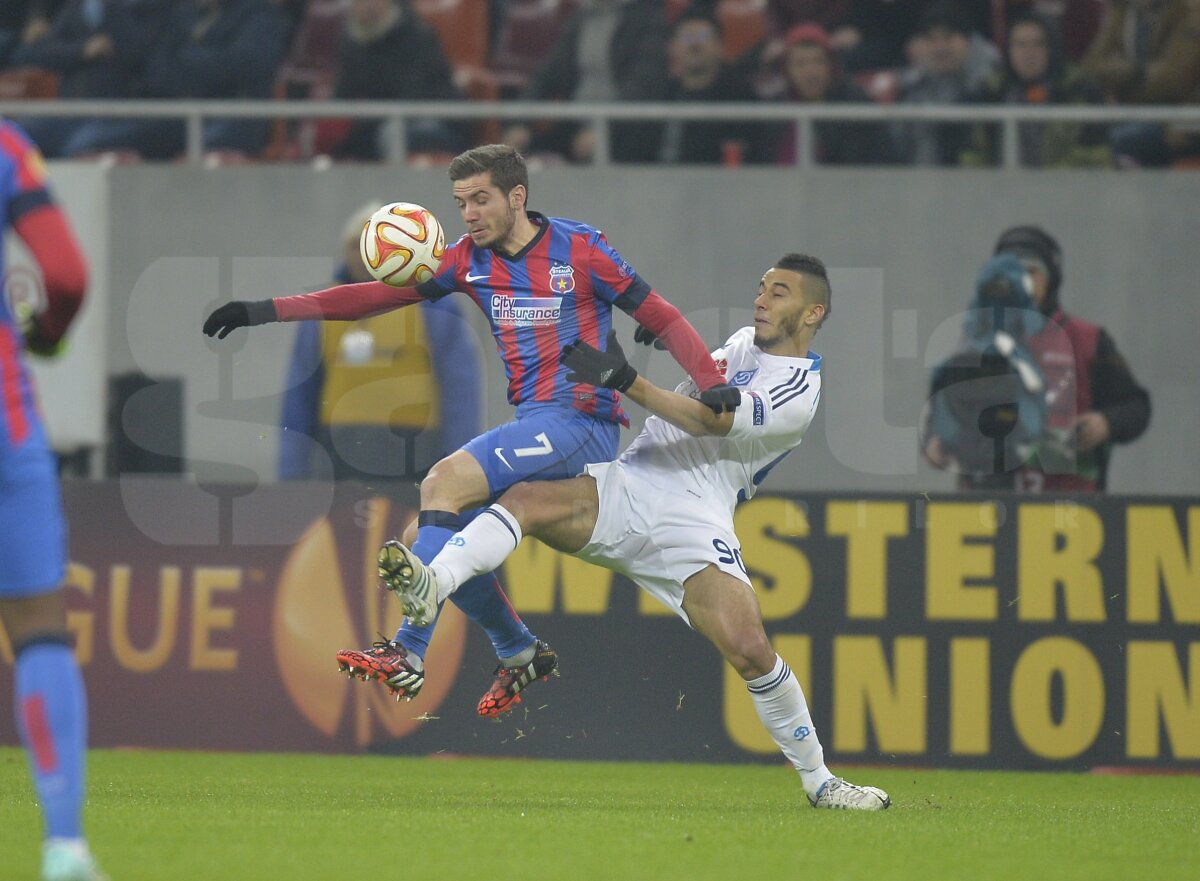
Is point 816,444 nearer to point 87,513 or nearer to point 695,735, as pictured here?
point 695,735

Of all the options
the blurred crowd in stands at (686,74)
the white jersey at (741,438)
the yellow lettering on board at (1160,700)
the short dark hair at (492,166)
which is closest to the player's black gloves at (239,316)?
the short dark hair at (492,166)

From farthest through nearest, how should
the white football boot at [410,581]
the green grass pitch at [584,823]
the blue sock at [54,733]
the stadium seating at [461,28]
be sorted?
the stadium seating at [461,28] → the white football boot at [410,581] → the green grass pitch at [584,823] → the blue sock at [54,733]

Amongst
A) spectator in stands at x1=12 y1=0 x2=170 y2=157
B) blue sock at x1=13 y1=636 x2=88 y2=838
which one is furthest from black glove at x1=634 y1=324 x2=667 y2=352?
spectator in stands at x1=12 y1=0 x2=170 y2=157

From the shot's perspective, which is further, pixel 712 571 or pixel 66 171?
pixel 66 171

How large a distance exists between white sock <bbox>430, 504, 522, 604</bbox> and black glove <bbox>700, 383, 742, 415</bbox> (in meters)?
0.87

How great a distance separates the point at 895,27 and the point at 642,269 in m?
2.93

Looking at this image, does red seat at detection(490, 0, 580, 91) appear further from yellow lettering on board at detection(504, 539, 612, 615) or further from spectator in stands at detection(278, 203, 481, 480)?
yellow lettering on board at detection(504, 539, 612, 615)

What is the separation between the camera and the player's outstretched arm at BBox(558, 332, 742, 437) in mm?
6723

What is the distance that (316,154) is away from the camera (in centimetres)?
1180

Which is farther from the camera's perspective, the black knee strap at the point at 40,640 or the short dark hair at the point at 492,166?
the short dark hair at the point at 492,166

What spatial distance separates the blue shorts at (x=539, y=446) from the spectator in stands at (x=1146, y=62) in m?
5.51

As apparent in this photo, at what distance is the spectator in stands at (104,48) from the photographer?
501 inches

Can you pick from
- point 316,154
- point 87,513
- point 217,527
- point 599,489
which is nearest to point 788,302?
point 599,489

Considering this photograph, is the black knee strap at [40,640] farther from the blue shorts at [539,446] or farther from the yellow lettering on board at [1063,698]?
the yellow lettering on board at [1063,698]
